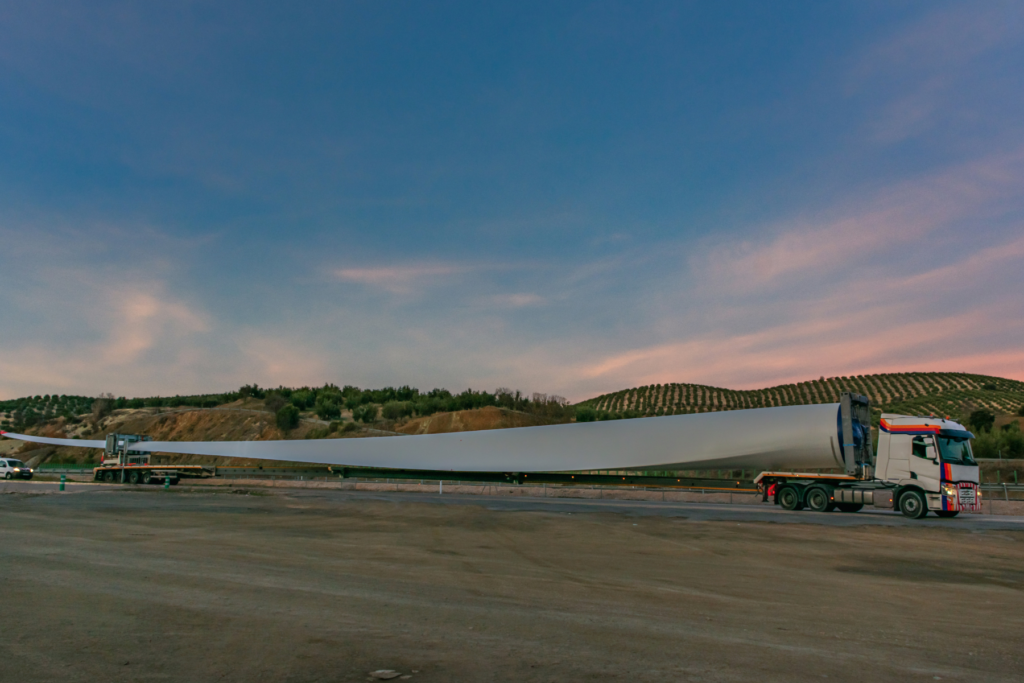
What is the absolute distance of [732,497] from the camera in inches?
1182

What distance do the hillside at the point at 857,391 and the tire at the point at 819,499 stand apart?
4688cm

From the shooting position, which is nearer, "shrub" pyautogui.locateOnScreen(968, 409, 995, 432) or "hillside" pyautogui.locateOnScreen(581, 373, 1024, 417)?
"shrub" pyautogui.locateOnScreen(968, 409, 995, 432)

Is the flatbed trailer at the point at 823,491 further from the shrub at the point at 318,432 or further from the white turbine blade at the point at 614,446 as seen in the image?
the shrub at the point at 318,432

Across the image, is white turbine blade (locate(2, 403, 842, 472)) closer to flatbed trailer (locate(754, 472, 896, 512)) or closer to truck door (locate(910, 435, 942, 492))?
flatbed trailer (locate(754, 472, 896, 512))

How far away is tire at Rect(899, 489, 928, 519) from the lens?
2108cm

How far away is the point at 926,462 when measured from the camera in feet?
69.4

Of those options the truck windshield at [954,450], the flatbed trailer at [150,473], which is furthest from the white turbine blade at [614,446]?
the truck windshield at [954,450]

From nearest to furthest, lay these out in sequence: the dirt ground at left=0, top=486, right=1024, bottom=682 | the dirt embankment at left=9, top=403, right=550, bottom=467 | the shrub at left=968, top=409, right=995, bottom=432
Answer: the dirt ground at left=0, top=486, right=1024, bottom=682, the shrub at left=968, top=409, right=995, bottom=432, the dirt embankment at left=9, top=403, right=550, bottom=467

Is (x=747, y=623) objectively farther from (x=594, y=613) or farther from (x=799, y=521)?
(x=799, y=521)

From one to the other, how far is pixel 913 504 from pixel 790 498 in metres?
4.11

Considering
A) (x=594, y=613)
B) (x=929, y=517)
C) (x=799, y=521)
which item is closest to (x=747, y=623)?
(x=594, y=613)

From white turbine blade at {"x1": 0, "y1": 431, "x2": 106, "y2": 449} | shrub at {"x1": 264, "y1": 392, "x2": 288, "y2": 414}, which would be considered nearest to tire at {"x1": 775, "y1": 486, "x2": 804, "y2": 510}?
white turbine blade at {"x1": 0, "y1": 431, "x2": 106, "y2": 449}

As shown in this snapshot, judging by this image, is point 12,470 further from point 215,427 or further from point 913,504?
point 913,504

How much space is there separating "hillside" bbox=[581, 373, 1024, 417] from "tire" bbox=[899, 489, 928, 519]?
1938 inches
